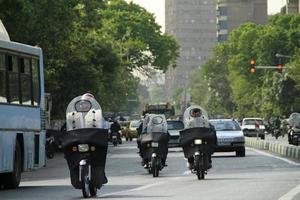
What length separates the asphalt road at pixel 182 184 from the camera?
20.9m

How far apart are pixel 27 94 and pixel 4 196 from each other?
4080 millimetres

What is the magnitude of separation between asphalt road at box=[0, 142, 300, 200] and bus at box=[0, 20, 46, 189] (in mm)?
574

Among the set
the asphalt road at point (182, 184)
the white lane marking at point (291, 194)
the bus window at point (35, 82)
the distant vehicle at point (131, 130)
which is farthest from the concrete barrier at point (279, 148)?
the distant vehicle at point (131, 130)

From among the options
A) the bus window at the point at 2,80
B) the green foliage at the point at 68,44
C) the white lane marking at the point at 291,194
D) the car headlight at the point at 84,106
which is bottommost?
the white lane marking at the point at 291,194

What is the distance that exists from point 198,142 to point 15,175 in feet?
15.9

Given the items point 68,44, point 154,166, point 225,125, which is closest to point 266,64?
point 68,44

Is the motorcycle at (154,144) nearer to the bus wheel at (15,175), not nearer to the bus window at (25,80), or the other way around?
the bus window at (25,80)

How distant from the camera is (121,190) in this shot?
23.5m

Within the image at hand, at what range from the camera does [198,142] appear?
27.9 metres

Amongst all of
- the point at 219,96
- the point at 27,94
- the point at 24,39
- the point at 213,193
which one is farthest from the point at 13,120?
the point at 219,96

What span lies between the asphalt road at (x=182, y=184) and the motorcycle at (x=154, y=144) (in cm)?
39

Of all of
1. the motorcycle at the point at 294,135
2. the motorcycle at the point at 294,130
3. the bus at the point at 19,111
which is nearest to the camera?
the bus at the point at 19,111

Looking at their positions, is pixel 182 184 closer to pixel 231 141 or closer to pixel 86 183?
pixel 86 183

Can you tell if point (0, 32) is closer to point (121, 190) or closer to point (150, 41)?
point (121, 190)
